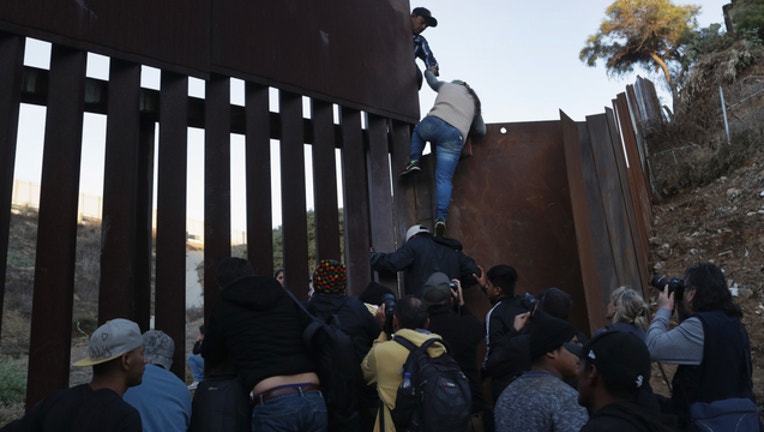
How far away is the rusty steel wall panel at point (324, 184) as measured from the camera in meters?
4.67

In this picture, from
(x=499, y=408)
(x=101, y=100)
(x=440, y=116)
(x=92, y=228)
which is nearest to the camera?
(x=499, y=408)

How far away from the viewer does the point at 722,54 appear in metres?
13.1

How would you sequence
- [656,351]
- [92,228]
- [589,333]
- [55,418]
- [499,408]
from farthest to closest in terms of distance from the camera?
1. [92,228]
2. [589,333]
3. [656,351]
4. [499,408]
5. [55,418]

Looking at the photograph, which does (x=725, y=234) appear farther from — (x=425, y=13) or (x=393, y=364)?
(x=393, y=364)

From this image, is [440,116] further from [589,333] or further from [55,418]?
[55,418]

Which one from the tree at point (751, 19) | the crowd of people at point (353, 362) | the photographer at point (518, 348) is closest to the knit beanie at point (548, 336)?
the crowd of people at point (353, 362)

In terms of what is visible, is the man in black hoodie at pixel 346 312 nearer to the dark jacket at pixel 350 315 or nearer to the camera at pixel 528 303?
the dark jacket at pixel 350 315

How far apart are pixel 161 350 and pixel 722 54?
14.5 m

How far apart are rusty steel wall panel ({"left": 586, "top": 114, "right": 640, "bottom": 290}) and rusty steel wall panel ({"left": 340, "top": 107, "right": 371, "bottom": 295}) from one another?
2.37m

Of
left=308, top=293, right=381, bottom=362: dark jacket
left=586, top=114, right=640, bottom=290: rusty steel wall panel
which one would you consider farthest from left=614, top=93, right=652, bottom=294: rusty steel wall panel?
left=308, top=293, right=381, bottom=362: dark jacket

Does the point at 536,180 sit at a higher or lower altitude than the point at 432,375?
higher

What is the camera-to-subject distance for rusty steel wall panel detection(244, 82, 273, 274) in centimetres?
418

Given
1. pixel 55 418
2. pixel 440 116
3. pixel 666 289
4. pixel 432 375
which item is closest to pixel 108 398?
pixel 55 418

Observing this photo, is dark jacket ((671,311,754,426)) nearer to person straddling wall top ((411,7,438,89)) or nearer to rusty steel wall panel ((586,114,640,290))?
rusty steel wall panel ((586,114,640,290))
